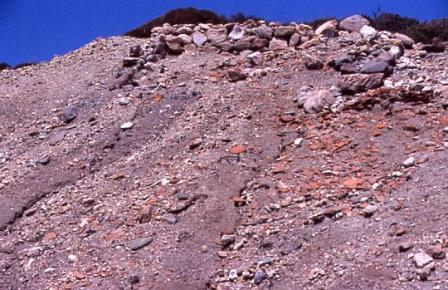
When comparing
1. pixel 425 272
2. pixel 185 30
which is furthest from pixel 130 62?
pixel 425 272

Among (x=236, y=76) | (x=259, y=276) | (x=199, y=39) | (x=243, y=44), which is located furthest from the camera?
(x=199, y=39)

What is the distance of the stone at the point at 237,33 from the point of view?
1297 centimetres

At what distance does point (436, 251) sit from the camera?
6.51 m

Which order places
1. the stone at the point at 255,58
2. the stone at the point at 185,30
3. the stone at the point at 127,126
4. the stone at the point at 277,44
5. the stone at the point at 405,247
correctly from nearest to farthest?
1. the stone at the point at 405,247
2. the stone at the point at 127,126
3. the stone at the point at 255,58
4. the stone at the point at 277,44
5. the stone at the point at 185,30

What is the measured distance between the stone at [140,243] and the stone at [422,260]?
8.55 feet

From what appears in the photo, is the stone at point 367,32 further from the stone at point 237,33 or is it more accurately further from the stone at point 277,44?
the stone at point 237,33

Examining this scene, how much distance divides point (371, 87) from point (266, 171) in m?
2.20

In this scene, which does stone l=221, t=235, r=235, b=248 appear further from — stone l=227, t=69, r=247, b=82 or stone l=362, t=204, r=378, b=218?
stone l=227, t=69, r=247, b=82

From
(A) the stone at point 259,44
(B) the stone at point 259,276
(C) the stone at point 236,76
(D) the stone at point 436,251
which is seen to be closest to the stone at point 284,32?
(A) the stone at point 259,44

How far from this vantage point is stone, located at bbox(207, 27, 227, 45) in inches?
516

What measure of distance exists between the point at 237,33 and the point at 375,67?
9.74ft

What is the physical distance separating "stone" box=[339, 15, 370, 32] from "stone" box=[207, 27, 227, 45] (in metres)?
1.84

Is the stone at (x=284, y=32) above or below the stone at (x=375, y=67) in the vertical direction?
above

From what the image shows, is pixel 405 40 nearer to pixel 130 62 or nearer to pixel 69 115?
pixel 130 62
